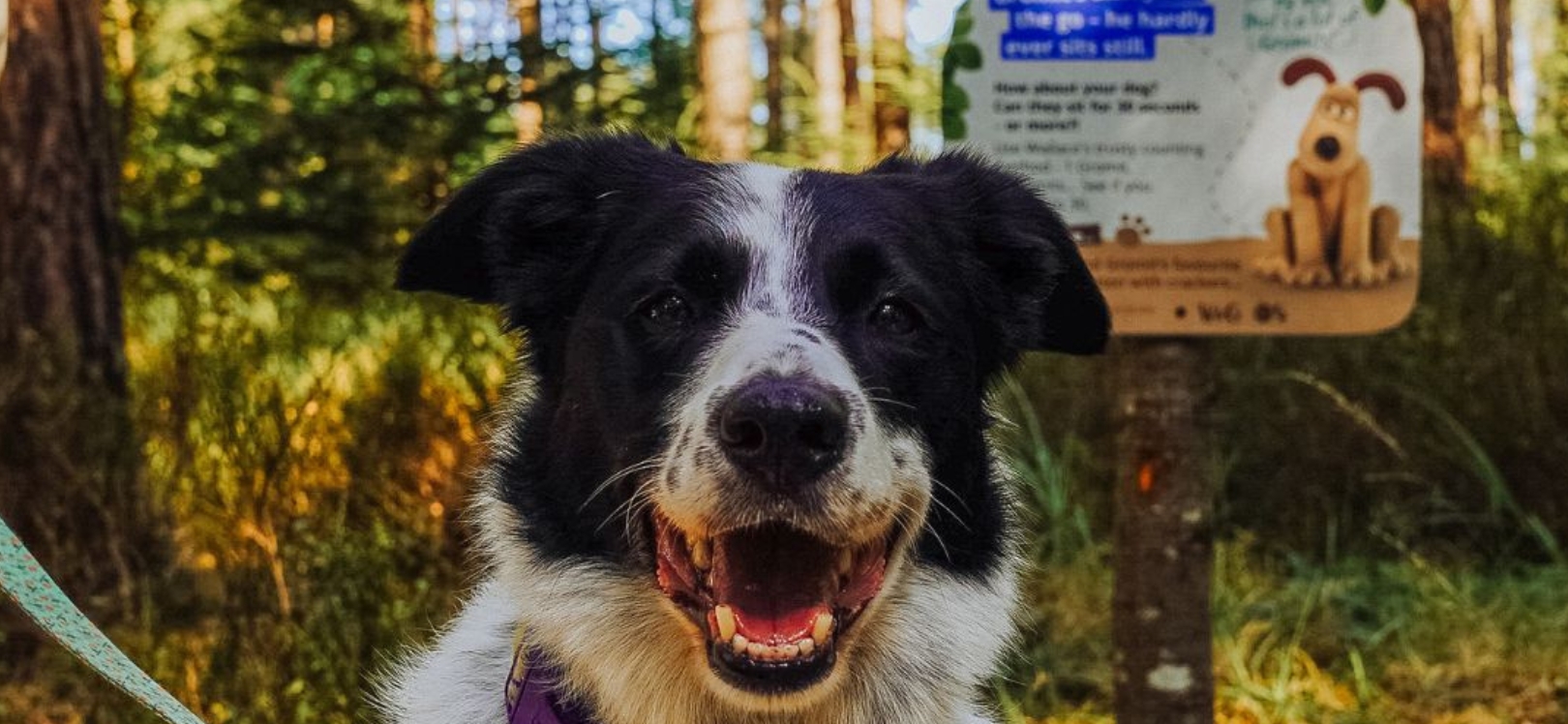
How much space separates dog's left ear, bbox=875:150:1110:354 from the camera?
299cm

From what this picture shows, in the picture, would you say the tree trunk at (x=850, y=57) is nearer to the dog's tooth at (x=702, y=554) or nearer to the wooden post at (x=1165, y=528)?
the wooden post at (x=1165, y=528)

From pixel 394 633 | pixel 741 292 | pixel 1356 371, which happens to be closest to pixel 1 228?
pixel 394 633

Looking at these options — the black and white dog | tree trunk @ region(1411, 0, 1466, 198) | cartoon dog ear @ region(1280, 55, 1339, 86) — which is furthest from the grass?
tree trunk @ region(1411, 0, 1466, 198)

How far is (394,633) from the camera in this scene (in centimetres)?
465

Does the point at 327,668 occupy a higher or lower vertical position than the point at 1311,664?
higher

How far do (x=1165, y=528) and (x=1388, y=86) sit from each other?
48.0 inches

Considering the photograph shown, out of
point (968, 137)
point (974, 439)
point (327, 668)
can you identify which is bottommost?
point (327, 668)

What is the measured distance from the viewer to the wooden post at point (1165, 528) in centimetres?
402

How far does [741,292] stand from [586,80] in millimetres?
6020

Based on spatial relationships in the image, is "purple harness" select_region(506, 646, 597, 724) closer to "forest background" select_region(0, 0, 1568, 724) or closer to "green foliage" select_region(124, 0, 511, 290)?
"forest background" select_region(0, 0, 1568, 724)

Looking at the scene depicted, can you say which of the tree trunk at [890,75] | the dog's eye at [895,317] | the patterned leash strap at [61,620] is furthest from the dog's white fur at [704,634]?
the tree trunk at [890,75]

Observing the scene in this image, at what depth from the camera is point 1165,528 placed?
13.3ft

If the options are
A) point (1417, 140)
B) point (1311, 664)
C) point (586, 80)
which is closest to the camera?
point (1417, 140)

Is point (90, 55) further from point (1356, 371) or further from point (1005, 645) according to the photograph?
point (1356, 371)
